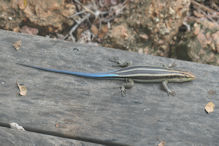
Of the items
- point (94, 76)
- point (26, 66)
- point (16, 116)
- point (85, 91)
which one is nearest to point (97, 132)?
point (85, 91)

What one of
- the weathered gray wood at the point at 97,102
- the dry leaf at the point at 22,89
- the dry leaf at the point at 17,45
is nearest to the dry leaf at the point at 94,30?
the weathered gray wood at the point at 97,102

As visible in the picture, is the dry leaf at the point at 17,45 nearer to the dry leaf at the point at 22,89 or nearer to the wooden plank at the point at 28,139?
the dry leaf at the point at 22,89

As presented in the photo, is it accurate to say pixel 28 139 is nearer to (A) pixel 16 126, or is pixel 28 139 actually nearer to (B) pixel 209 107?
(A) pixel 16 126

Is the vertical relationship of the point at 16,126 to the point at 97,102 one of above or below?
below

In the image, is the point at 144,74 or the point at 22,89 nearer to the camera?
the point at 22,89

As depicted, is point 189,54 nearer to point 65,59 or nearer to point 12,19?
point 65,59

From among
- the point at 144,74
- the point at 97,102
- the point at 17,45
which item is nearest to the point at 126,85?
the point at 144,74
